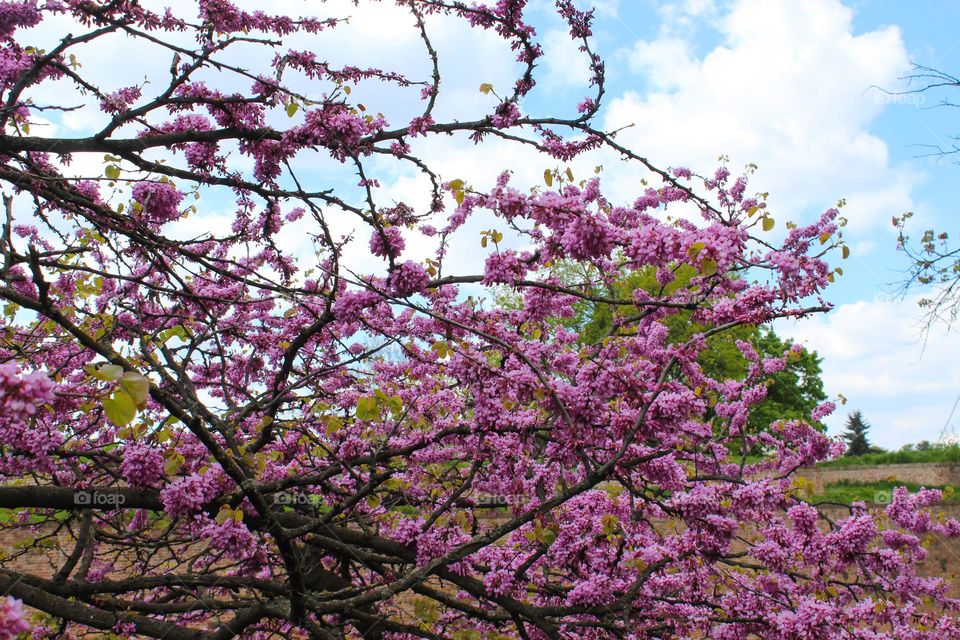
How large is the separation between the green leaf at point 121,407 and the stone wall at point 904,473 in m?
19.6

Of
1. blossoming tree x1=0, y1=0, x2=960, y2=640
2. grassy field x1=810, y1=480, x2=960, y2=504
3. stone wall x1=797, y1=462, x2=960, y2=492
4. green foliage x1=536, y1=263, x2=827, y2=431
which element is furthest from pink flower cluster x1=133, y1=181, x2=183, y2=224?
stone wall x1=797, y1=462, x2=960, y2=492

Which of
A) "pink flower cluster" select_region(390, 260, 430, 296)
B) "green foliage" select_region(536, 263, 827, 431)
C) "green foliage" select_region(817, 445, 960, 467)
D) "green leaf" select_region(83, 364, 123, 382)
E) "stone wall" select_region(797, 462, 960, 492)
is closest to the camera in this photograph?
"green leaf" select_region(83, 364, 123, 382)

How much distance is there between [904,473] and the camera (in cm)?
1922

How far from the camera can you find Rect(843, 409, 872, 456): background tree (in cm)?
3422

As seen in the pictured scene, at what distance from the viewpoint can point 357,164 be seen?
2736 mm

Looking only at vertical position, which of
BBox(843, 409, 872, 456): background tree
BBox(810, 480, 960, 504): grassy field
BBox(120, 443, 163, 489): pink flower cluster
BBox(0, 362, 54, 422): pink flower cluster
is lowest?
BBox(0, 362, 54, 422): pink flower cluster

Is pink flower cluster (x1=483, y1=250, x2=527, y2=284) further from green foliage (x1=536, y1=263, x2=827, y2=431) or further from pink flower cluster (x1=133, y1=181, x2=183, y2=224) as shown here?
green foliage (x1=536, y1=263, x2=827, y2=431)

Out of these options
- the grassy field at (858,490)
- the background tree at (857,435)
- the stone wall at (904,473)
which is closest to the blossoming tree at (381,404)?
the grassy field at (858,490)

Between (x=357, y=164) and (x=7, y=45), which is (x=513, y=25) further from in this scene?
(x=7, y=45)

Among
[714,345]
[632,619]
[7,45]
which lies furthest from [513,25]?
[714,345]

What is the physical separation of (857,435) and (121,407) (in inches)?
1533

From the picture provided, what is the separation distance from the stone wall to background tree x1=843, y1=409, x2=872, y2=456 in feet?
51.3

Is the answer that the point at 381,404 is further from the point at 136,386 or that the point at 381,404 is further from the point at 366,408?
the point at 136,386

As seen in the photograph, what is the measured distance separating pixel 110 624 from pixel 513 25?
3781 millimetres
